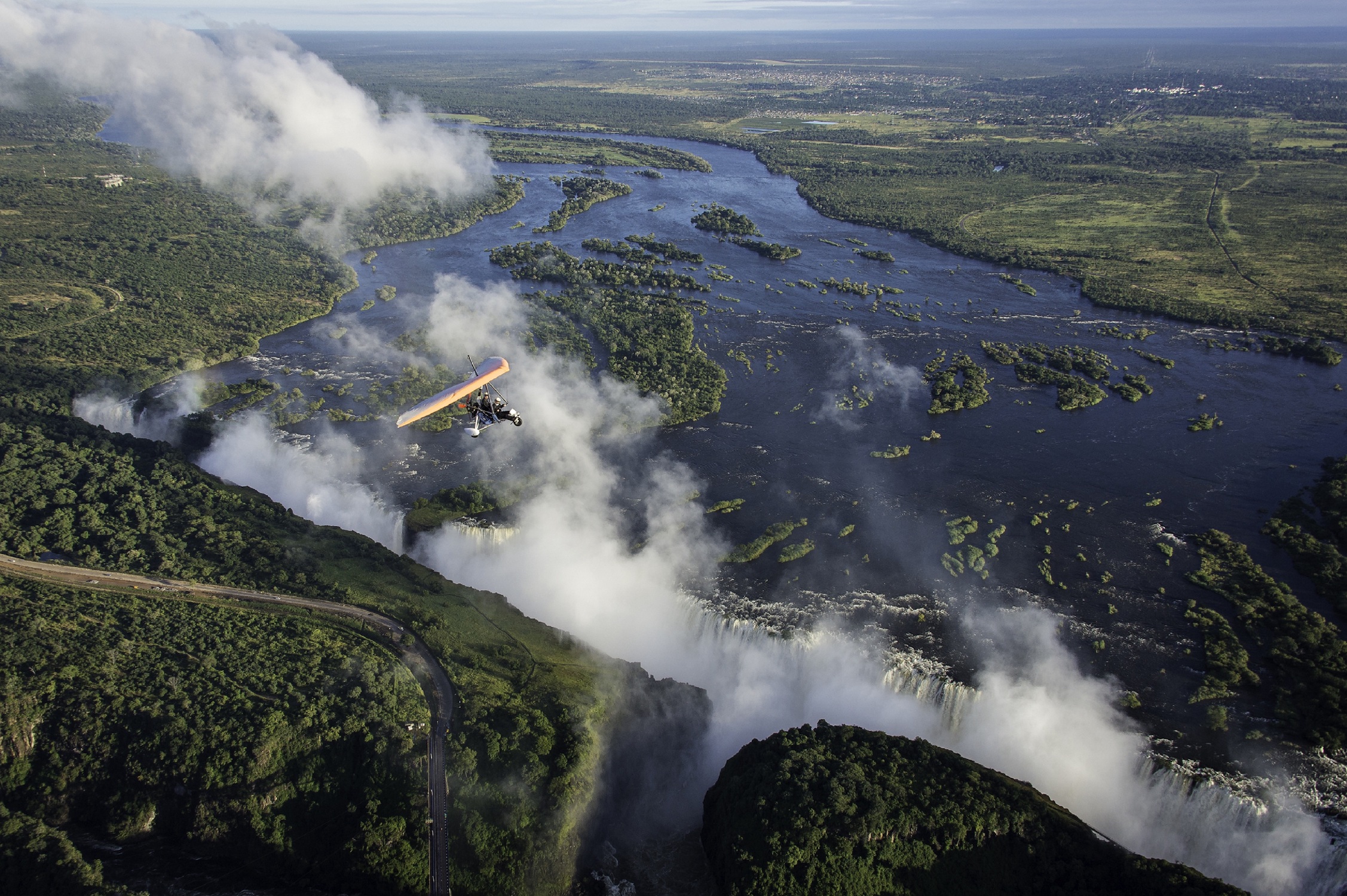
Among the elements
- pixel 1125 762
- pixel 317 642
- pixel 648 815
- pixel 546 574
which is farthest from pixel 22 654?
pixel 1125 762

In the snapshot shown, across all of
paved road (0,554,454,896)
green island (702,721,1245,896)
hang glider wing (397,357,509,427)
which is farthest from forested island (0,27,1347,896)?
hang glider wing (397,357,509,427)

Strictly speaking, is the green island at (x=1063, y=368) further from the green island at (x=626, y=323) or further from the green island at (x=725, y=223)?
the green island at (x=725, y=223)

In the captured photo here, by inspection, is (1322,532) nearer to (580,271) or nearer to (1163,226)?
(580,271)

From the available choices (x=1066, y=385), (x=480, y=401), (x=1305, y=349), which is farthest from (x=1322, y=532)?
(x=480, y=401)

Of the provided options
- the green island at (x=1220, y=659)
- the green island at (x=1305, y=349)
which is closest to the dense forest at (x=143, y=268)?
the green island at (x=1220, y=659)

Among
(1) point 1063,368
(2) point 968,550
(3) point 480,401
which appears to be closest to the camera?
(3) point 480,401

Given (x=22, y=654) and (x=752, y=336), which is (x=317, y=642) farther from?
(x=752, y=336)
